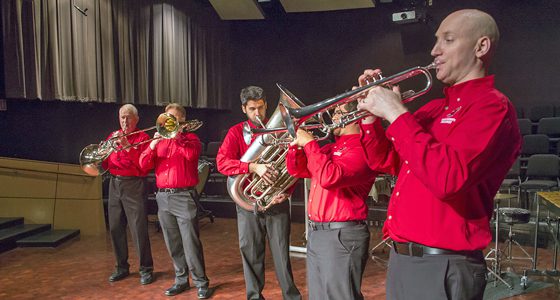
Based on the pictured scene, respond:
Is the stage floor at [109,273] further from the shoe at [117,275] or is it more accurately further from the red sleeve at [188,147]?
the red sleeve at [188,147]

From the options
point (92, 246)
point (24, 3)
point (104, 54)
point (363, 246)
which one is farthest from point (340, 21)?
point (363, 246)

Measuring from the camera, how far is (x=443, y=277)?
1.58m

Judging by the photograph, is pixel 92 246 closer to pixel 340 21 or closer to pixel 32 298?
pixel 32 298

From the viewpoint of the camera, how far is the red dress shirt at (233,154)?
3660mm

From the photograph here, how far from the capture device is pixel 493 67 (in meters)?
9.45

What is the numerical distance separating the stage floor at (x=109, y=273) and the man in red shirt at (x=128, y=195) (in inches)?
12.2

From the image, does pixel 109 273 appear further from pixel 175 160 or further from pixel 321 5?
pixel 321 5

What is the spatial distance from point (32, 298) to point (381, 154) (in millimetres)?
4009

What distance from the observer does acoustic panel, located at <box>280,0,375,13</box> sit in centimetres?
960

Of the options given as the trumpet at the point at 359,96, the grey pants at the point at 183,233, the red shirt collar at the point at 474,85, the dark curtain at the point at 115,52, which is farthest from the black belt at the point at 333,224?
the dark curtain at the point at 115,52

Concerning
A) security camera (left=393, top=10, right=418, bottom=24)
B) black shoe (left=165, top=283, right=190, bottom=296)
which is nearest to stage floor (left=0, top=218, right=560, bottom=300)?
black shoe (left=165, top=283, right=190, bottom=296)

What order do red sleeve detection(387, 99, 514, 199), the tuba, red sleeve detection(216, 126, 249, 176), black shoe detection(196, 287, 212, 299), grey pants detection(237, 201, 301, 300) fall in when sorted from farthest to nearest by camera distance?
1. black shoe detection(196, 287, 212, 299)
2. grey pants detection(237, 201, 301, 300)
3. red sleeve detection(216, 126, 249, 176)
4. the tuba
5. red sleeve detection(387, 99, 514, 199)

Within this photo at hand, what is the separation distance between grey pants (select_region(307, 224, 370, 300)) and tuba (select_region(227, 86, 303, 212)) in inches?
35.5

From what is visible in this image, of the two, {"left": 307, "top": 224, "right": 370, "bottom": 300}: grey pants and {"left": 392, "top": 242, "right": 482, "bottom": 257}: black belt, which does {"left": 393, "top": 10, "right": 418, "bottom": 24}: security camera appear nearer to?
{"left": 307, "top": 224, "right": 370, "bottom": 300}: grey pants
